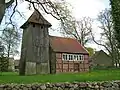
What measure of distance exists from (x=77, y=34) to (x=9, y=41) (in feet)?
45.2

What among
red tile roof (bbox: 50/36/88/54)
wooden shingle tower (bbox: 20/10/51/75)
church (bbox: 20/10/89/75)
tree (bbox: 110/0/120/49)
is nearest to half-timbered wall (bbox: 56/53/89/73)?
church (bbox: 20/10/89/75)

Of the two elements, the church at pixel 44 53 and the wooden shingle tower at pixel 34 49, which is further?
the church at pixel 44 53

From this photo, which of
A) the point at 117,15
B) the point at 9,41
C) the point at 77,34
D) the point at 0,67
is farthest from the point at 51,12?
the point at 77,34

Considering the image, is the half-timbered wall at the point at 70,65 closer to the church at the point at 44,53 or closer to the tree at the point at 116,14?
the church at the point at 44,53

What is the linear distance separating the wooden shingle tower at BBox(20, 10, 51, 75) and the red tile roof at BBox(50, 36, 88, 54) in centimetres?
396

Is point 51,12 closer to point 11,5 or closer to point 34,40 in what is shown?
point 11,5

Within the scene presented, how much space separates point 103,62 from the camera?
7512 centimetres

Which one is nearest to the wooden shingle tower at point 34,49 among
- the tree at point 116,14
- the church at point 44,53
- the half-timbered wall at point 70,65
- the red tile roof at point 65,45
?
the church at point 44,53

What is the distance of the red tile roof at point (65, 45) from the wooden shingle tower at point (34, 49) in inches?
156

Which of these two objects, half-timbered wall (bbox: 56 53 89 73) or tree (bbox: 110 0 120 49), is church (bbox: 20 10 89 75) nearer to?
half-timbered wall (bbox: 56 53 89 73)

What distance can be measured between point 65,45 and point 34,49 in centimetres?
878

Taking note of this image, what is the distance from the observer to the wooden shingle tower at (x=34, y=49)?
37500mm

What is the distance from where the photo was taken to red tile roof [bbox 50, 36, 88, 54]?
43.4 metres

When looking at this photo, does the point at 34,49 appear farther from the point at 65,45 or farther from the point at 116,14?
the point at 116,14
